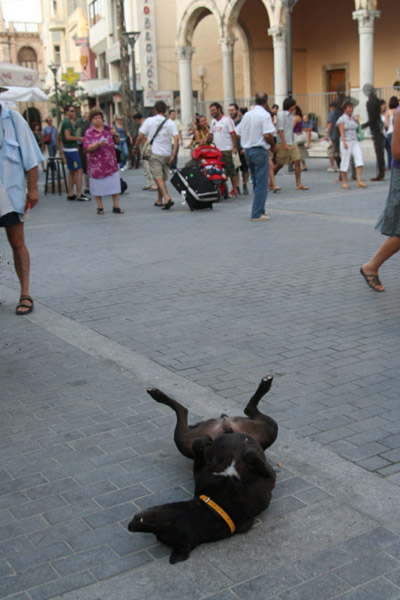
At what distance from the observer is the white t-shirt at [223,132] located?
14.0 m

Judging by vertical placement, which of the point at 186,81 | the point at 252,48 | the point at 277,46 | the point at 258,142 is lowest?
the point at 258,142

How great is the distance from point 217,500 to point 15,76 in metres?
14.0

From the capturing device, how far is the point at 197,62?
1441 inches

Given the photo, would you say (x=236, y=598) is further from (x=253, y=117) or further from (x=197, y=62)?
(x=197, y=62)

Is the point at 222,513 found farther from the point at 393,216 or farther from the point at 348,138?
the point at 348,138

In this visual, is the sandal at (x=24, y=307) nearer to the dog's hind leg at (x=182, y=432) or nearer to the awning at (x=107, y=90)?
the dog's hind leg at (x=182, y=432)

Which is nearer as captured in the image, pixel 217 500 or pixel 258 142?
pixel 217 500

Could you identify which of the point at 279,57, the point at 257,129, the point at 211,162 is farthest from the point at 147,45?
the point at 257,129

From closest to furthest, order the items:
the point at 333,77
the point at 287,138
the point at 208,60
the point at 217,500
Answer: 1. the point at 217,500
2. the point at 287,138
3. the point at 333,77
4. the point at 208,60

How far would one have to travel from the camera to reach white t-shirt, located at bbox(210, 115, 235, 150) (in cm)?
1402

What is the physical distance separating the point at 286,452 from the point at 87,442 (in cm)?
98

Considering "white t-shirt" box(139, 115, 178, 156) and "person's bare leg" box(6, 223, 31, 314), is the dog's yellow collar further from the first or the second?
"white t-shirt" box(139, 115, 178, 156)

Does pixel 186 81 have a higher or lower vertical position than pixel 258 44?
lower

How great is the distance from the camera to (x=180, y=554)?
8.18 ft
